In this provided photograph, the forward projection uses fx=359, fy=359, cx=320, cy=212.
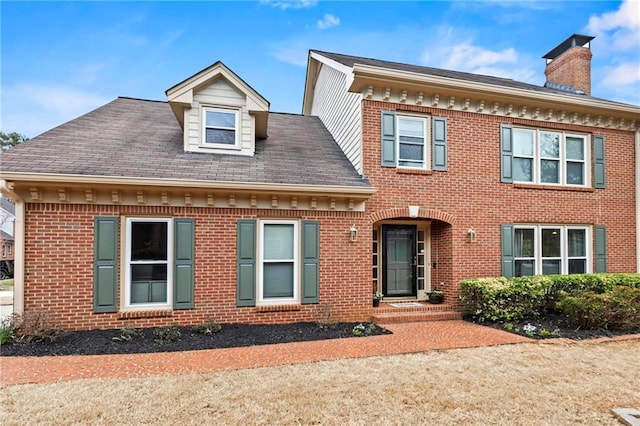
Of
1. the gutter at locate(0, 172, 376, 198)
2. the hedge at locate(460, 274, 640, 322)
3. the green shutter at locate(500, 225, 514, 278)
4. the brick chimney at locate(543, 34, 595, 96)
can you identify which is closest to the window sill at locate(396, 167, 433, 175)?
the gutter at locate(0, 172, 376, 198)

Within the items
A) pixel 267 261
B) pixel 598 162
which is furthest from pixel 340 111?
pixel 598 162

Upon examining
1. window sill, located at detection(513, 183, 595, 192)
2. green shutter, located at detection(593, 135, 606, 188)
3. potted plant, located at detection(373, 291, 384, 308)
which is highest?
green shutter, located at detection(593, 135, 606, 188)

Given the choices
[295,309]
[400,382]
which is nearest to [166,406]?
[400,382]

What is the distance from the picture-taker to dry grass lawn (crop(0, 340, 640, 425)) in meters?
→ 3.58

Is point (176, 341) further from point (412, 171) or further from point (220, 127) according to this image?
point (412, 171)

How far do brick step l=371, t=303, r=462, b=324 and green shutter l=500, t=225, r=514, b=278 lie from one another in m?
1.78

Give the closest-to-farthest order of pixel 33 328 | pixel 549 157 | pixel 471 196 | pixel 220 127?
1. pixel 33 328
2. pixel 220 127
3. pixel 471 196
4. pixel 549 157

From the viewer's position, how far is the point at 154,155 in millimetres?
7812

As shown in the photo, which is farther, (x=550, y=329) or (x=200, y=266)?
(x=550, y=329)

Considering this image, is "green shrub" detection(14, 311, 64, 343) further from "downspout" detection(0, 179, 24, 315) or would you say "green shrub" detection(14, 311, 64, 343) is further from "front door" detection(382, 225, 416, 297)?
"front door" detection(382, 225, 416, 297)

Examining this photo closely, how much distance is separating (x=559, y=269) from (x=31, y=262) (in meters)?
12.2

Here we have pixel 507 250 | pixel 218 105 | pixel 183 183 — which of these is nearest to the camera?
pixel 183 183

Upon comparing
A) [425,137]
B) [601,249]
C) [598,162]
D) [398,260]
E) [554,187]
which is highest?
[425,137]

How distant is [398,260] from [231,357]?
5501 millimetres
